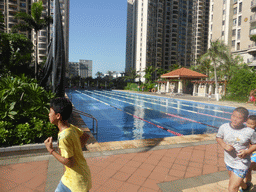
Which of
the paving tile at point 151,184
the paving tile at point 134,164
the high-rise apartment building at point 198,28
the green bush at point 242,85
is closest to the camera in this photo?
the paving tile at point 151,184

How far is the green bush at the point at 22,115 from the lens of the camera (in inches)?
192

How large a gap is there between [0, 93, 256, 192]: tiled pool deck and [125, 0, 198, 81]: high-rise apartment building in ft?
252

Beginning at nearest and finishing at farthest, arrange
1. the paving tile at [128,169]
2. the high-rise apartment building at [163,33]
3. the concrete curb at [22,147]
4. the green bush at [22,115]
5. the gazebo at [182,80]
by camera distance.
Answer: the paving tile at [128,169], the concrete curb at [22,147], the green bush at [22,115], the gazebo at [182,80], the high-rise apartment building at [163,33]

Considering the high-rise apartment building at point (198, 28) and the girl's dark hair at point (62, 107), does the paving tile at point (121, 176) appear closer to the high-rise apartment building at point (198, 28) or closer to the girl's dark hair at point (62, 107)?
the girl's dark hair at point (62, 107)

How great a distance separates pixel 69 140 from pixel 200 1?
359 ft

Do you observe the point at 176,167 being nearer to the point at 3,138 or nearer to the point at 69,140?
the point at 69,140

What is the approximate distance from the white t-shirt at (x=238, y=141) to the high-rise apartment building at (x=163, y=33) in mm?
79095

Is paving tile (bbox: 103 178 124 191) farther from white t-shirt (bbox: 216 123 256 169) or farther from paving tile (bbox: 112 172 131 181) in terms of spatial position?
white t-shirt (bbox: 216 123 256 169)

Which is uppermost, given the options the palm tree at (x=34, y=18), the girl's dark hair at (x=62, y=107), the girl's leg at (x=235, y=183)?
the palm tree at (x=34, y=18)

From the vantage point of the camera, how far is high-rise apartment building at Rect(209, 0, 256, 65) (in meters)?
38.5

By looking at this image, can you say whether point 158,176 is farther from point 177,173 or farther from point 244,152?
point 244,152

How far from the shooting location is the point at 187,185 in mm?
3408

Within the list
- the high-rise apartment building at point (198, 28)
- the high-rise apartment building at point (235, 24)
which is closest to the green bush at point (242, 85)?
the high-rise apartment building at point (235, 24)

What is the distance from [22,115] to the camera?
5543 millimetres
